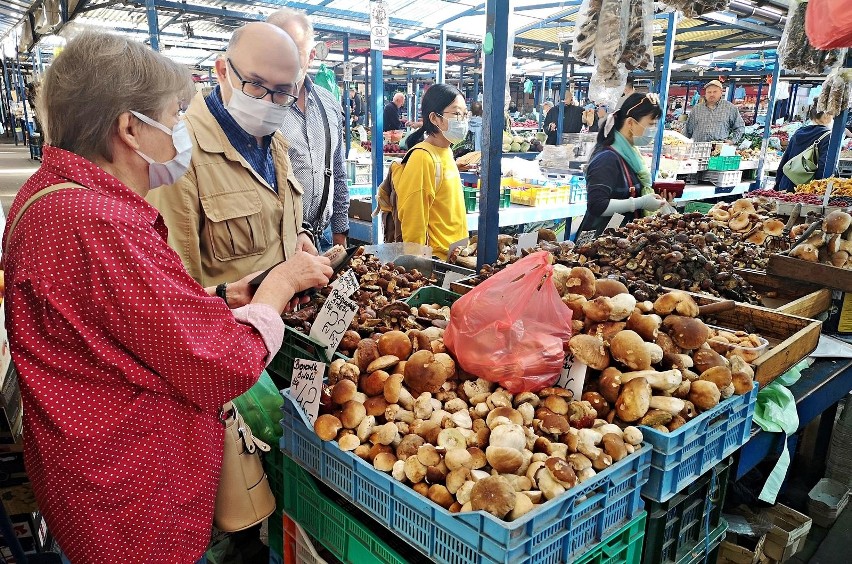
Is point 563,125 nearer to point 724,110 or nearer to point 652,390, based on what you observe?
point 724,110

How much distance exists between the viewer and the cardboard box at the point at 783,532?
2811 mm

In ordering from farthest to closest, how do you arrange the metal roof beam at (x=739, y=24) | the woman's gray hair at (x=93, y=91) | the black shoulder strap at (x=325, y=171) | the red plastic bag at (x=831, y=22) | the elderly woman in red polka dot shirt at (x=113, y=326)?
the metal roof beam at (x=739, y=24)
the black shoulder strap at (x=325, y=171)
the red plastic bag at (x=831, y=22)
the woman's gray hair at (x=93, y=91)
the elderly woman in red polka dot shirt at (x=113, y=326)

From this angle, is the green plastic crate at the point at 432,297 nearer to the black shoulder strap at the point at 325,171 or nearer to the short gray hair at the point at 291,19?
the black shoulder strap at the point at 325,171

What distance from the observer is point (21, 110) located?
23.5 meters

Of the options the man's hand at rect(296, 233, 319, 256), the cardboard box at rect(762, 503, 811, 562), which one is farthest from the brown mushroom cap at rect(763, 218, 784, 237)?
the man's hand at rect(296, 233, 319, 256)

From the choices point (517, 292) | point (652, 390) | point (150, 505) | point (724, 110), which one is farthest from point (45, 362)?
point (724, 110)

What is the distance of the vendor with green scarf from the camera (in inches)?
174

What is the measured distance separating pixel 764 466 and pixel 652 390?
1.96m

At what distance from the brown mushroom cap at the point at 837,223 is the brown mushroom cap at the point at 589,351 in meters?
2.27

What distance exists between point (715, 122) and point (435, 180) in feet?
28.9

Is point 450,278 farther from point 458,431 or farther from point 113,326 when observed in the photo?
point 113,326

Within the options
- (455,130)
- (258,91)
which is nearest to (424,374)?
(258,91)

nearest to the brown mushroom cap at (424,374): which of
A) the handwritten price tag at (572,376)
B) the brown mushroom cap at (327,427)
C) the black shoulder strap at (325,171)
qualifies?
the brown mushroom cap at (327,427)

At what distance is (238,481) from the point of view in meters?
1.72
